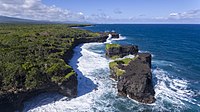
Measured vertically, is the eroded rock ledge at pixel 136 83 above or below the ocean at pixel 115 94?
above

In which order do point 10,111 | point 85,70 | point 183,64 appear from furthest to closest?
1. point 183,64
2. point 85,70
3. point 10,111

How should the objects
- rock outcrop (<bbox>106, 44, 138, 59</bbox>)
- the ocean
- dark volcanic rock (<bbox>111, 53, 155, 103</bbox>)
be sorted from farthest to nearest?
rock outcrop (<bbox>106, 44, 138, 59</bbox>), dark volcanic rock (<bbox>111, 53, 155, 103</bbox>), the ocean

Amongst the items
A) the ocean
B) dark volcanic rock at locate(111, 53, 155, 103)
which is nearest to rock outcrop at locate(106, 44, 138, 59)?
the ocean

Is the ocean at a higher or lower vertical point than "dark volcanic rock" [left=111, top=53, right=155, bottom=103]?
lower

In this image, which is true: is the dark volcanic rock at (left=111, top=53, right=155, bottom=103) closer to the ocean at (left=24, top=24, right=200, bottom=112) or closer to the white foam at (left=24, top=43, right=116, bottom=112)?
the ocean at (left=24, top=24, right=200, bottom=112)

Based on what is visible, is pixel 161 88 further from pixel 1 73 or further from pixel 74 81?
pixel 1 73

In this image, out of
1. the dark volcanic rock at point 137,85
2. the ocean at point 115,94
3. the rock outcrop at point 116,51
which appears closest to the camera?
the ocean at point 115,94

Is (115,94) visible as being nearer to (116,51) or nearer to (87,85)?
(87,85)

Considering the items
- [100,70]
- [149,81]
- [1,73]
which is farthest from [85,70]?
[1,73]

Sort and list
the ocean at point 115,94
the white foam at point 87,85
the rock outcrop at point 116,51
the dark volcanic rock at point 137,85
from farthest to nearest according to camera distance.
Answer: the rock outcrop at point 116,51
the dark volcanic rock at point 137,85
the ocean at point 115,94
the white foam at point 87,85

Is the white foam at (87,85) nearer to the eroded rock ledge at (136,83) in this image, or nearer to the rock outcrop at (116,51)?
the eroded rock ledge at (136,83)

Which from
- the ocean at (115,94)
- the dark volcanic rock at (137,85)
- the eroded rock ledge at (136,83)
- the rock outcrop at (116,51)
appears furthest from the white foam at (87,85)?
the rock outcrop at (116,51)
